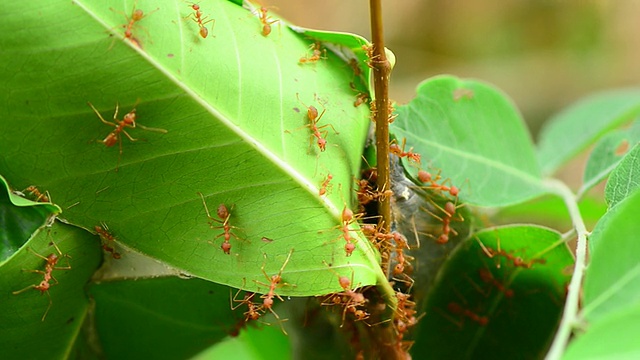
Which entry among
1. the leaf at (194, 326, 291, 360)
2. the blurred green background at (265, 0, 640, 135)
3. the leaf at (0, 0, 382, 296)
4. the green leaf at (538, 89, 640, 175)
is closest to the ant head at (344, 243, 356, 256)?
the leaf at (0, 0, 382, 296)

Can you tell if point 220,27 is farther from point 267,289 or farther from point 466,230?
point 466,230

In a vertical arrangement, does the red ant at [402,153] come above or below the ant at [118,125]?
below

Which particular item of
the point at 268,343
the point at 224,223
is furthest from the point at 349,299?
the point at 268,343

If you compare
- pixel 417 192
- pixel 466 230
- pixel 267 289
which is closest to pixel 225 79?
pixel 267 289

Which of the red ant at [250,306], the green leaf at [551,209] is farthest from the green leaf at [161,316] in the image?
the green leaf at [551,209]

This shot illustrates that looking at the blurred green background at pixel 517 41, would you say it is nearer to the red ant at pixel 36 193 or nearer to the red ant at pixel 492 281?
the red ant at pixel 492 281

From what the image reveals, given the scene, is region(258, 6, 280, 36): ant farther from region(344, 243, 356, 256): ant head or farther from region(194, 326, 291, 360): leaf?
region(194, 326, 291, 360): leaf
